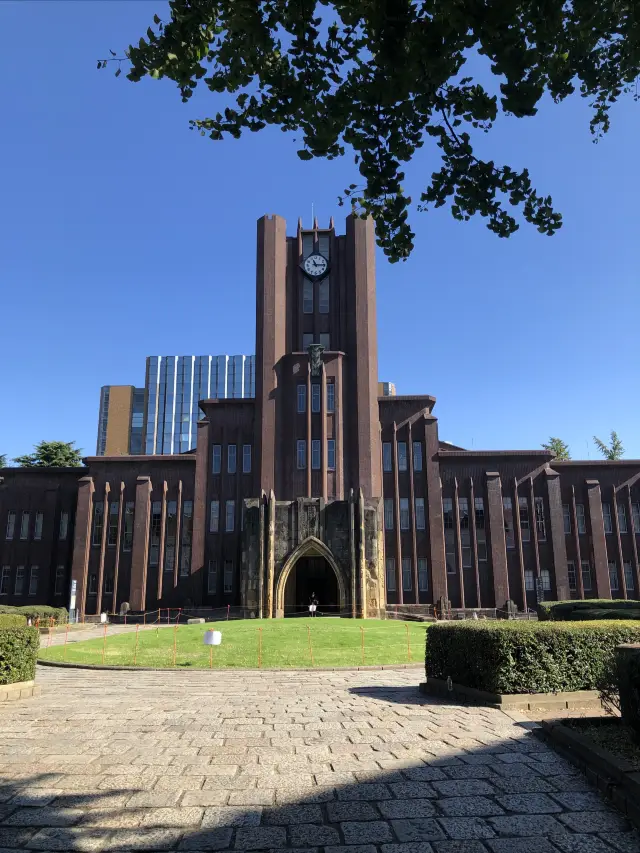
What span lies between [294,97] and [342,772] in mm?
6613

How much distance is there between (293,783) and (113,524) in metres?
44.9

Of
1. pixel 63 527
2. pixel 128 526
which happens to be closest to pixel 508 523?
pixel 128 526

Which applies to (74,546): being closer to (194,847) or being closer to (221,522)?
(221,522)

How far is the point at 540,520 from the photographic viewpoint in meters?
47.1

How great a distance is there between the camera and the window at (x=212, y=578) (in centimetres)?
4559

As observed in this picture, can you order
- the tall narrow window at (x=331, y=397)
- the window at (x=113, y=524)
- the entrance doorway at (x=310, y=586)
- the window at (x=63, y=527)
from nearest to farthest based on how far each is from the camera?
the entrance doorway at (x=310, y=586) < the tall narrow window at (x=331, y=397) < the window at (x=113, y=524) < the window at (x=63, y=527)

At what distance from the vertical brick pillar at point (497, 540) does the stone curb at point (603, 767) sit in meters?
39.2

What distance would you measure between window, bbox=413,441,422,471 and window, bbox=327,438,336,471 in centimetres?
677

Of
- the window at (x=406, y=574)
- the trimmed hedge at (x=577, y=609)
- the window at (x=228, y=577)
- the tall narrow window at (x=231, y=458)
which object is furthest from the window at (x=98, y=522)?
the trimmed hedge at (x=577, y=609)

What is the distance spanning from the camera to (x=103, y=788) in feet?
20.4

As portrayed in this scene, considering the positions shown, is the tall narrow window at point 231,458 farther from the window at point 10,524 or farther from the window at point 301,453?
the window at point 10,524

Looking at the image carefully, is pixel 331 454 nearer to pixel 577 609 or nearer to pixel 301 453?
pixel 301 453

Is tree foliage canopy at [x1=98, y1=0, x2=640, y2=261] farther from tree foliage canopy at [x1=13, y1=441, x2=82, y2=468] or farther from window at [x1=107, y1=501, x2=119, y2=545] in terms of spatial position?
tree foliage canopy at [x1=13, y1=441, x2=82, y2=468]

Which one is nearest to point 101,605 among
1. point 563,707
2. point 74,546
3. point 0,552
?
point 74,546
